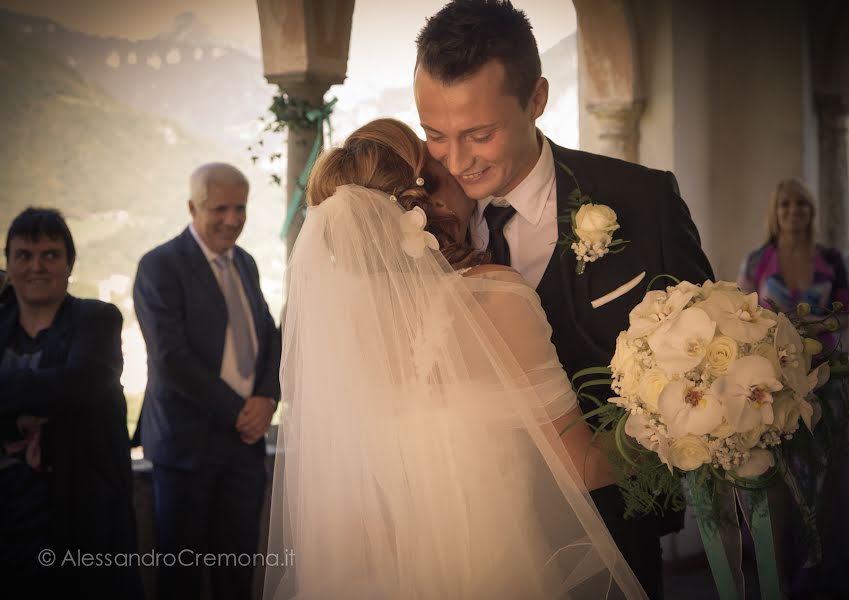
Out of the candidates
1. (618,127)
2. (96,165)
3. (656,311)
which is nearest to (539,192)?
(656,311)

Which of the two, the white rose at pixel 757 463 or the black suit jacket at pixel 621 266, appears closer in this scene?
the white rose at pixel 757 463

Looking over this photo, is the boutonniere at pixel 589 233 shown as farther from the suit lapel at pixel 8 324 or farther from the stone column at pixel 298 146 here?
the stone column at pixel 298 146

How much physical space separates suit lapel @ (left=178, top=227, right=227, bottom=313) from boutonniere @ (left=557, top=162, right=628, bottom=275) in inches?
88.5

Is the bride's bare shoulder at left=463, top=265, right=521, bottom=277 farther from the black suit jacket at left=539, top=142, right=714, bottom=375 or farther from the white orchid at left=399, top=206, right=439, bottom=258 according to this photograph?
the black suit jacket at left=539, top=142, right=714, bottom=375

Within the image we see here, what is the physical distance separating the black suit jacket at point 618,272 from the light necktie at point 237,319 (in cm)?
226

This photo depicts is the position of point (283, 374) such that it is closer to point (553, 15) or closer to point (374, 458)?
point (374, 458)

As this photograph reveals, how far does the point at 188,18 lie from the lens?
8477 mm

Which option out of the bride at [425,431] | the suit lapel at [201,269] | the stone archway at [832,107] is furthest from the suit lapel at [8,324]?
the stone archway at [832,107]

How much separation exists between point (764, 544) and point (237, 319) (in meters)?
3.03

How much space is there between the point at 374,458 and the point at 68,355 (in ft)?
6.67

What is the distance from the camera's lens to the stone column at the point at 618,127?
660cm

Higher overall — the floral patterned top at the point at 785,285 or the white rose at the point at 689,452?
the floral patterned top at the point at 785,285

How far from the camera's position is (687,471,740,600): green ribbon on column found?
72.4 inches

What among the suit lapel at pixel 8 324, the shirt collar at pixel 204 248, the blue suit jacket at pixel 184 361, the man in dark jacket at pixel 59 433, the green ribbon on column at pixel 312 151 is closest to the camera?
the man in dark jacket at pixel 59 433
